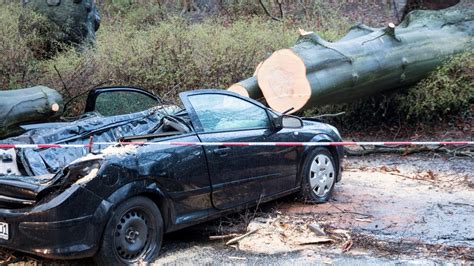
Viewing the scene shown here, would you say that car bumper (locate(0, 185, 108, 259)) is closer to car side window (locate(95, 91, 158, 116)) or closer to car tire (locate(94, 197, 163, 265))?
car tire (locate(94, 197, 163, 265))

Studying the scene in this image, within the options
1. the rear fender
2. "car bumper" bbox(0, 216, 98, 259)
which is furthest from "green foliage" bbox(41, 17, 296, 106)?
"car bumper" bbox(0, 216, 98, 259)

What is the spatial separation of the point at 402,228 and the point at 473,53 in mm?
5392

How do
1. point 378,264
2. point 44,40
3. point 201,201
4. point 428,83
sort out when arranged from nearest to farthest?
point 378,264
point 201,201
point 428,83
point 44,40

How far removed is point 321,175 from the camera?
6.75 metres

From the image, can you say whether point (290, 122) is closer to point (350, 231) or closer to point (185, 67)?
point (350, 231)

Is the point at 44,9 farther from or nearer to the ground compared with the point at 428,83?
farther from the ground

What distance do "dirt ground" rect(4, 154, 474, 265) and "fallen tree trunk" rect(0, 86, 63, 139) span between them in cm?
364

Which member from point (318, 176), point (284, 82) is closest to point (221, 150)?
point (318, 176)

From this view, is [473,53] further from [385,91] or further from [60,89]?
[60,89]

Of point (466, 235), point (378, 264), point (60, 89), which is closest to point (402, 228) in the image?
point (466, 235)

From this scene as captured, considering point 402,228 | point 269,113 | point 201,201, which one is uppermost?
point 269,113

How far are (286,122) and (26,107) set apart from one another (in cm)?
410

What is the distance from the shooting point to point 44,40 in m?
13.1

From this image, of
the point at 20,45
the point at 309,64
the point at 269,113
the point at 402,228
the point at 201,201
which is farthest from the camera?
the point at 20,45
